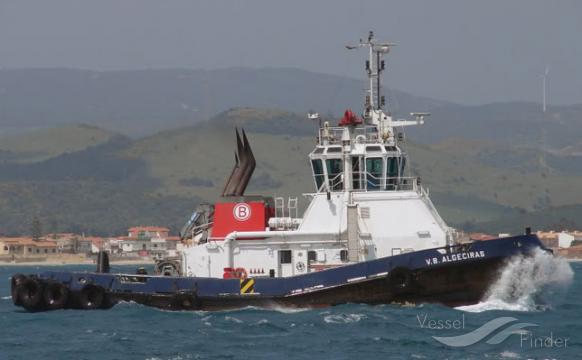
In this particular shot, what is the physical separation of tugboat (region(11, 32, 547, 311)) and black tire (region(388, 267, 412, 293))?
2 centimetres

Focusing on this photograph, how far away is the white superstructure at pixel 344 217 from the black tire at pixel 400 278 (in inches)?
57.1

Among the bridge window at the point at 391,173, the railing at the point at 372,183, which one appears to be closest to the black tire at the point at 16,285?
the railing at the point at 372,183

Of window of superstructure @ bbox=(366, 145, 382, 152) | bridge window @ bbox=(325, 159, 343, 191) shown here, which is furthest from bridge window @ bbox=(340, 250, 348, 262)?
window of superstructure @ bbox=(366, 145, 382, 152)

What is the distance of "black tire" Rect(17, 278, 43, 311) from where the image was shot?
3688 centimetres

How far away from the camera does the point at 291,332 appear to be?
97.5 ft

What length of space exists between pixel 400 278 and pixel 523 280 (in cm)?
322

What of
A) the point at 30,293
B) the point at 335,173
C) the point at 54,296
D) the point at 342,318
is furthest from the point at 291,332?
the point at 30,293

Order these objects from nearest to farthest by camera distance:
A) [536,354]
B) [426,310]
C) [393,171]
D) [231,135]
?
1. [536,354]
2. [426,310]
3. [393,171]
4. [231,135]

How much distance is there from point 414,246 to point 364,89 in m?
4.66

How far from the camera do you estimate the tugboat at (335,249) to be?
108ft

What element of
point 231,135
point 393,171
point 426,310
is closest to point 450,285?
point 426,310

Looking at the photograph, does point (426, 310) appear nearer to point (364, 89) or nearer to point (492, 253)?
point (492, 253)

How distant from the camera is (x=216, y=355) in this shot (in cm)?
2700

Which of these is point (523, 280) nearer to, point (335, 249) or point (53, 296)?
point (335, 249)
